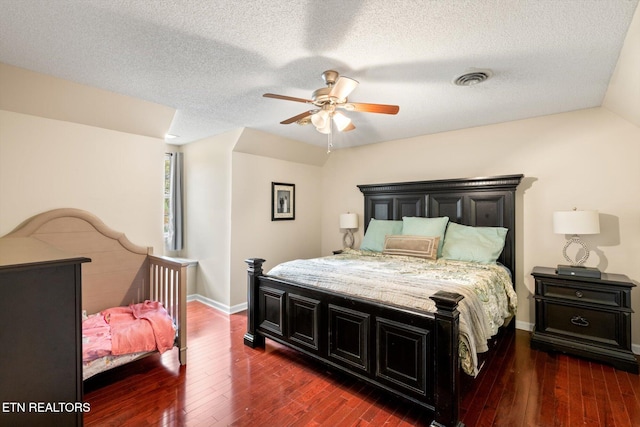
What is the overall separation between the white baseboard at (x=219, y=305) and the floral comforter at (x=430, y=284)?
149 cm

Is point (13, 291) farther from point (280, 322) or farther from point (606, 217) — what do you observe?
point (606, 217)

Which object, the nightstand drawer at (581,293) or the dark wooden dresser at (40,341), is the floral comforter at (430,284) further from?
the dark wooden dresser at (40,341)

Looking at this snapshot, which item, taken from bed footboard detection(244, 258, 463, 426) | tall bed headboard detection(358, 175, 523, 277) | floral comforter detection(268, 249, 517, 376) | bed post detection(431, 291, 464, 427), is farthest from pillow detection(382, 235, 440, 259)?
bed post detection(431, 291, 464, 427)

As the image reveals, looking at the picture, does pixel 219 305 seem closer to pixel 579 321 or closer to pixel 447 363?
pixel 447 363

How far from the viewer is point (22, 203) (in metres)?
2.53

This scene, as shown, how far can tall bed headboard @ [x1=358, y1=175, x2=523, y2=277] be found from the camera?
11.2ft

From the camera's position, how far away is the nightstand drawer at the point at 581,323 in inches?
103

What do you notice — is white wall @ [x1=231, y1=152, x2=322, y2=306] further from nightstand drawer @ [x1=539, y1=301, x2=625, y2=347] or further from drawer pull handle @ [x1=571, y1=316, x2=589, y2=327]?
drawer pull handle @ [x1=571, y1=316, x2=589, y2=327]

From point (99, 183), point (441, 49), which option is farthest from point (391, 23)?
point (99, 183)

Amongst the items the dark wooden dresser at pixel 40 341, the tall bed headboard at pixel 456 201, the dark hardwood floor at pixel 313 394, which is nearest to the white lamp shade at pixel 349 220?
the tall bed headboard at pixel 456 201

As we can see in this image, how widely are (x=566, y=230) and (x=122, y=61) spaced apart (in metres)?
4.07

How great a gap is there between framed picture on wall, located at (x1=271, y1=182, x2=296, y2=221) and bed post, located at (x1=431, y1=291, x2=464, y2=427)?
10.4 feet

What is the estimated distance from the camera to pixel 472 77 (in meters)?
2.35

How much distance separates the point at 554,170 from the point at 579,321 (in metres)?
1.58
